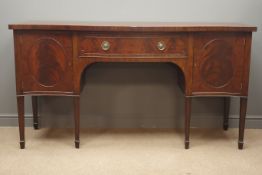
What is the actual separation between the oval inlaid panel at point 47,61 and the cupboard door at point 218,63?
2.63 ft

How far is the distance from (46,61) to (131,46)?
51cm

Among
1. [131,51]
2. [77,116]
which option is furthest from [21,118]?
[131,51]

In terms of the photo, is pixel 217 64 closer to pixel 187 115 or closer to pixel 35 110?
pixel 187 115

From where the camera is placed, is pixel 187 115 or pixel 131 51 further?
pixel 187 115

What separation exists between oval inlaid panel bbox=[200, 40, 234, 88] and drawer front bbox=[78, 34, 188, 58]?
0.14m

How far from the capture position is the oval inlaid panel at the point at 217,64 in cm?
209

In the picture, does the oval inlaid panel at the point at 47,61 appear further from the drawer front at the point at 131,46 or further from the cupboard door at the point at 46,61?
→ the drawer front at the point at 131,46

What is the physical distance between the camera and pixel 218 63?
2109 millimetres

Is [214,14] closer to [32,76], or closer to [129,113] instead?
[129,113]

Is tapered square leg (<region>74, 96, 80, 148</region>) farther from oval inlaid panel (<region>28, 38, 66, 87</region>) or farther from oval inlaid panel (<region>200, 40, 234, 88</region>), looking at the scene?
oval inlaid panel (<region>200, 40, 234, 88</region>)

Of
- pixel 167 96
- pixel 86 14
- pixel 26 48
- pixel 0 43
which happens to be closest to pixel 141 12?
pixel 86 14

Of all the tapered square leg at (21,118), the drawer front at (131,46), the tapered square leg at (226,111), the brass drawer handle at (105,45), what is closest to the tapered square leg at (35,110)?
the tapered square leg at (21,118)

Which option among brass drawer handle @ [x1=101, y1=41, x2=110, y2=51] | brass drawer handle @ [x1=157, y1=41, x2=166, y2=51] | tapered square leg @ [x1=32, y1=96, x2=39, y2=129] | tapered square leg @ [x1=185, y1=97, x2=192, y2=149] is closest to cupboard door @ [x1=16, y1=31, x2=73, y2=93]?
brass drawer handle @ [x1=101, y1=41, x2=110, y2=51]

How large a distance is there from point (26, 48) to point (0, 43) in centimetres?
54
